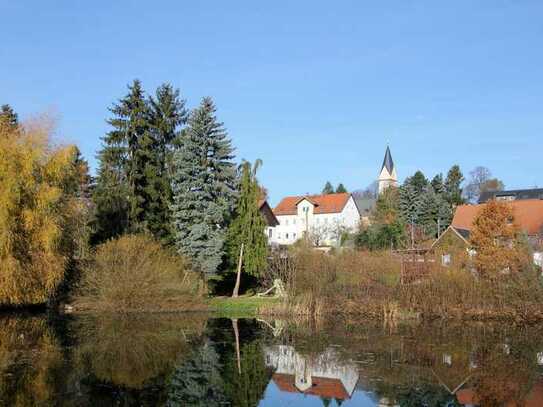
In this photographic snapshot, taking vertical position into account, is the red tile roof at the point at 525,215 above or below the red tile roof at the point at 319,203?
below

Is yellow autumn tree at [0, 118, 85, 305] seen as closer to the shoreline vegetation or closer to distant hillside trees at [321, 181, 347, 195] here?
the shoreline vegetation

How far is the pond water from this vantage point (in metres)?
12.6

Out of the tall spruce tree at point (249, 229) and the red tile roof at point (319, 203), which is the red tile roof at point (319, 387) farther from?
the red tile roof at point (319, 203)

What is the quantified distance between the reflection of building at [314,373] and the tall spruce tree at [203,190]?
1317 centimetres

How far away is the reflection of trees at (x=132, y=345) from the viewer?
14531 millimetres

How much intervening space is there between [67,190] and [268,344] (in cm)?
1302

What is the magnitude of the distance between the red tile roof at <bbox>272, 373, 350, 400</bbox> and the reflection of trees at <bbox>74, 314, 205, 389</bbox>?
2898mm

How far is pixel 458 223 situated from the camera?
5041 cm

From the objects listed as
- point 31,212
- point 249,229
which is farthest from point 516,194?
point 31,212

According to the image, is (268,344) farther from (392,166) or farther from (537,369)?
(392,166)

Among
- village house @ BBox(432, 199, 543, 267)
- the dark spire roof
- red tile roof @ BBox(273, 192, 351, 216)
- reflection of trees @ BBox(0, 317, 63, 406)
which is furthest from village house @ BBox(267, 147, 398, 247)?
reflection of trees @ BBox(0, 317, 63, 406)

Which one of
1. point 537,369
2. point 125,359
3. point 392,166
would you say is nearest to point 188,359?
point 125,359

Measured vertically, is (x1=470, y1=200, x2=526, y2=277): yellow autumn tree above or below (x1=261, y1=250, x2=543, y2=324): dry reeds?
above

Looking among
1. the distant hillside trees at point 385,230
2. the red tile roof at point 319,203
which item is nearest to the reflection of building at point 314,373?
the distant hillside trees at point 385,230
